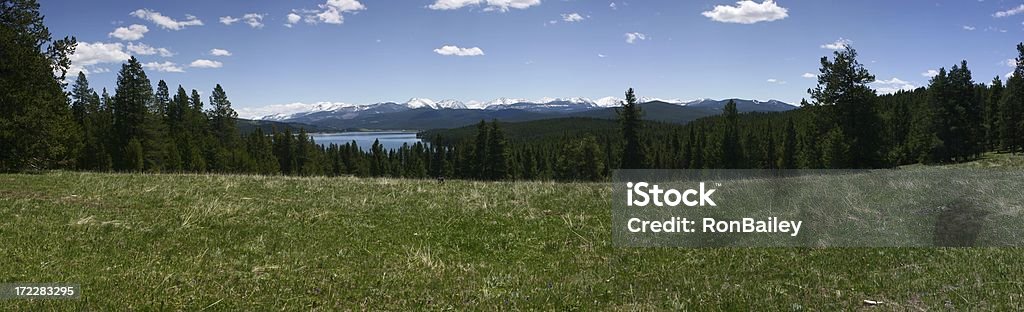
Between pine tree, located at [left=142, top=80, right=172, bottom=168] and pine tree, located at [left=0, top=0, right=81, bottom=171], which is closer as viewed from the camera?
pine tree, located at [left=0, top=0, right=81, bottom=171]

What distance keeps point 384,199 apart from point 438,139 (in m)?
110

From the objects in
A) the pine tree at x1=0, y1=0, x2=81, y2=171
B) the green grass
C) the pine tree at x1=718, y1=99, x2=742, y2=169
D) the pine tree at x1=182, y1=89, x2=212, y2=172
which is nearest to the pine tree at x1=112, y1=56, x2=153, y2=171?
the pine tree at x1=182, y1=89, x2=212, y2=172

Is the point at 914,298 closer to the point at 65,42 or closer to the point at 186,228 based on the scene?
the point at 186,228

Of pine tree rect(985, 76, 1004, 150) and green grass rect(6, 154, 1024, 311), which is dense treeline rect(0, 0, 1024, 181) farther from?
green grass rect(6, 154, 1024, 311)

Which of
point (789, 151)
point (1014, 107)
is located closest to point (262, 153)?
point (789, 151)

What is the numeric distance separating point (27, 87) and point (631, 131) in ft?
198

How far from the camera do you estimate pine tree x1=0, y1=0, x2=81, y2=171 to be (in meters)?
22.8

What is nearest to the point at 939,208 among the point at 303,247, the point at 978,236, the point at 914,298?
the point at 978,236

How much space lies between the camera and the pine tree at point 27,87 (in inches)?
898

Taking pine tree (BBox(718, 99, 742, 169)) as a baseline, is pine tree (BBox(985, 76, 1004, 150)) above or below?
above

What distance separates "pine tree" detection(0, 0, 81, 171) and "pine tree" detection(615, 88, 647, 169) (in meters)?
58.0

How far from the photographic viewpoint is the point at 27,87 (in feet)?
77.9

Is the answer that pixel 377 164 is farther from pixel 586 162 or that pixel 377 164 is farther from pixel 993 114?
pixel 993 114

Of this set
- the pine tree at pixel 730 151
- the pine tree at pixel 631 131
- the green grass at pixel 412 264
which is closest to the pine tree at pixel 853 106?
the pine tree at pixel 631 131
